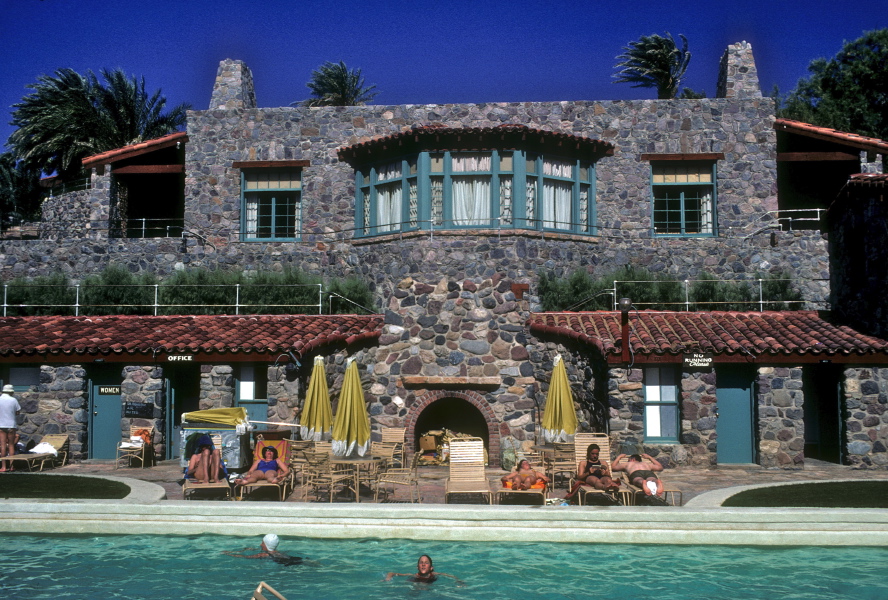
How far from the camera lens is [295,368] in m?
18.1

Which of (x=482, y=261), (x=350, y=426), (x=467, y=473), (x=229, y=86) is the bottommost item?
(x=467, y=473)

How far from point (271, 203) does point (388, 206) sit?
196 inches

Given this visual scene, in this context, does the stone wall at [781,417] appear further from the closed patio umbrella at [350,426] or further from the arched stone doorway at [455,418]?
the closed patio umbrella at [350,426]

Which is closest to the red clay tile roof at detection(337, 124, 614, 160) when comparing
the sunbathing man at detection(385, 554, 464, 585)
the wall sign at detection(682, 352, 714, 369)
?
the wall sign at detection(682, 352, 714, 369)

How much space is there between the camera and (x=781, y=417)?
17703 mm

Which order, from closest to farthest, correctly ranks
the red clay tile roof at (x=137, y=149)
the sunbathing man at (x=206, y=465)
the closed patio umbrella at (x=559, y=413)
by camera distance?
the sunbathing man at (x=206, y=465)
the closed patio umbrella at (x=559, y=413)
the red clay tile roof at (x=137, y=149)

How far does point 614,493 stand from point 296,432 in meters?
7.49

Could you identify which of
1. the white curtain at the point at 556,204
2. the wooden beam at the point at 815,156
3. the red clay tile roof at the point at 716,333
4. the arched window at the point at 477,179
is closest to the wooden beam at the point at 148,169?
the arched window at the point at 477,179

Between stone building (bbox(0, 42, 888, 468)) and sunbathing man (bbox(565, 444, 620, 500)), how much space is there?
3.69m

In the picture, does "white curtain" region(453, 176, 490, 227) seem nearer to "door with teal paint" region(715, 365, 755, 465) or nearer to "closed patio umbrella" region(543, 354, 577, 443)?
"closed patio umbrella" region(543, 354, 577, 443)

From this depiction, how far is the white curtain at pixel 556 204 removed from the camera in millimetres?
21922

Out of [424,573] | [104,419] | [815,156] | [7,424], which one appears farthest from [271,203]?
[424,573]

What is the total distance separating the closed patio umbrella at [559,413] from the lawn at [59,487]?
26.4 feet

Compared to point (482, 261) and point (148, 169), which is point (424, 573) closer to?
point (482, 261)
